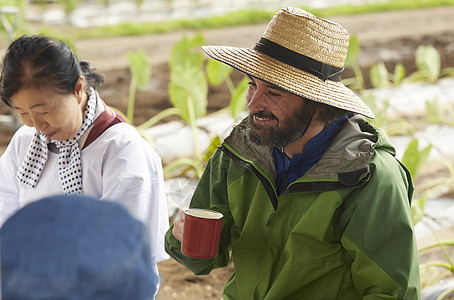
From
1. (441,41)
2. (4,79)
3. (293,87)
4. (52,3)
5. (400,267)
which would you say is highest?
(293,87)

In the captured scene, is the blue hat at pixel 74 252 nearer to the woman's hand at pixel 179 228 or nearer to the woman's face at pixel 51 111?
the woman's hand at pixel 179 228

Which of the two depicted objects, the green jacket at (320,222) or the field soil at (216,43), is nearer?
the green jacket at (320,222)

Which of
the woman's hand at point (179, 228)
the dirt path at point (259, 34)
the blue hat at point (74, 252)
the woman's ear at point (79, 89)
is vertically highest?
the blue hat at point (74, 252)

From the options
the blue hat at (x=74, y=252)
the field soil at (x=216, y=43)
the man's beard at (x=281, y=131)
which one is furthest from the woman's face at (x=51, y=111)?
the field soil at (x=216, y=43)

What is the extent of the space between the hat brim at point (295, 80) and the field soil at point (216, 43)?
1.32 meters

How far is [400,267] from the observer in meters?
1.26

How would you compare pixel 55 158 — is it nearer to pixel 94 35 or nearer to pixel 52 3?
pixel 94 35

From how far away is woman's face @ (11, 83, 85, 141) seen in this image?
147cm

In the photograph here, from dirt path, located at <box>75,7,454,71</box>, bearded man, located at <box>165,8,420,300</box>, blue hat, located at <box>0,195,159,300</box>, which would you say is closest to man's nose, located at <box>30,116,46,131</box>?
bearded man, located at <box>165,8,420,300</box>

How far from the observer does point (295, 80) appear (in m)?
1.39

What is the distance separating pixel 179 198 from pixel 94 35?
14.2 ft

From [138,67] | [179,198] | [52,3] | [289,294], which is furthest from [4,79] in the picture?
[52,3]

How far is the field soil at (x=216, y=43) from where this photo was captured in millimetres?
2555

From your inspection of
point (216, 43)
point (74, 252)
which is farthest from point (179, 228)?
point (216, 43)
